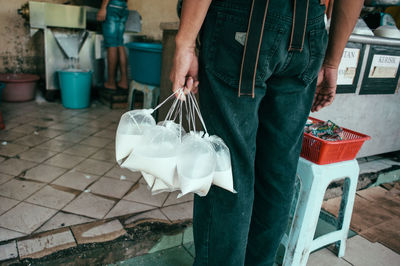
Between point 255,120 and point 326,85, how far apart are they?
1.84 feet

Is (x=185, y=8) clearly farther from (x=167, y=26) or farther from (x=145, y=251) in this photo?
(x=167, y=26)

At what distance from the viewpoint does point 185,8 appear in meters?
0.98

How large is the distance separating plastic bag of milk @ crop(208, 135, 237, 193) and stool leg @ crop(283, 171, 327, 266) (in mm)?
740

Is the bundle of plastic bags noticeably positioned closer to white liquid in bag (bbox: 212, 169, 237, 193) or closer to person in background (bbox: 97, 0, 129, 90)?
white liquid in bag (bbox: 212, 169, 237, 193)

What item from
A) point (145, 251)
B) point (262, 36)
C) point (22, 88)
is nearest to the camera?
point (262, 36)

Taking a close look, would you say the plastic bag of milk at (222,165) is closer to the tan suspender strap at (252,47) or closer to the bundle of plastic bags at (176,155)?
the bundle of plastic bags at (176,155)

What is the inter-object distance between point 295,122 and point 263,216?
1.53 ft

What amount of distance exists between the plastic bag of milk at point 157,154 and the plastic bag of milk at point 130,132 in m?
0.03

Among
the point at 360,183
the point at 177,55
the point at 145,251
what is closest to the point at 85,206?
the point at 145,251

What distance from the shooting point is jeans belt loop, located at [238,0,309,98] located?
0.94 m

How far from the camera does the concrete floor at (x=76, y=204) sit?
1713 millimetres

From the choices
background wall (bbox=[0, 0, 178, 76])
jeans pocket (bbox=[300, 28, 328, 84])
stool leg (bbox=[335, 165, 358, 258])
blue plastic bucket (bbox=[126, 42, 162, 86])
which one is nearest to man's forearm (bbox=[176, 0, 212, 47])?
jeans pocket (bbox=[300, 28, 328, 84])

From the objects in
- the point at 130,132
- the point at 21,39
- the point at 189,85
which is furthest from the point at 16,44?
the point at 189,85

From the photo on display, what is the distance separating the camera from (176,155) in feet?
3.44
